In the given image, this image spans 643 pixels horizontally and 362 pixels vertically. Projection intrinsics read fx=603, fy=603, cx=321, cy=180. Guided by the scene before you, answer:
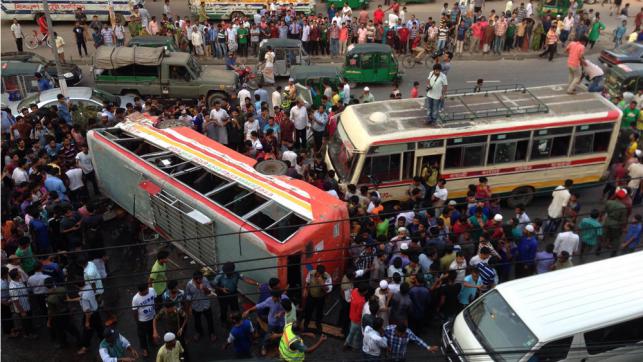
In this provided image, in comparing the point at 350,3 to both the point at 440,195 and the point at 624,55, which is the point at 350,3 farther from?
the point at 440,195

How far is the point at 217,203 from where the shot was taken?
37.7 ft

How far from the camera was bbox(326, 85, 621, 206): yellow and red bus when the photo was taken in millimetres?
13273

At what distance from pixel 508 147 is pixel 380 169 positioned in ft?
9.90

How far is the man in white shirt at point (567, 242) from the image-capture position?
1116cm

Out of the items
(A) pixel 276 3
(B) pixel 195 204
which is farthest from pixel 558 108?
(A) pixel 276 3

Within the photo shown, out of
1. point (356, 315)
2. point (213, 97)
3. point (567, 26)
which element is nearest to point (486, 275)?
point (356, 315)

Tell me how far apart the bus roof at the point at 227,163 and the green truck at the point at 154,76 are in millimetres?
4939

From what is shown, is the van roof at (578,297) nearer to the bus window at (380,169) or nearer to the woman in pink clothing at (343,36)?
the bus window at (380,169)

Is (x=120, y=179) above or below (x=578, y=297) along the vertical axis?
below

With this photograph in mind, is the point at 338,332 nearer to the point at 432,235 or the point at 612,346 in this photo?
the point at 432,235

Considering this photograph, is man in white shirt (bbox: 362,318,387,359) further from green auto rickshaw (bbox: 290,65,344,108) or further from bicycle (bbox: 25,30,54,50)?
bicycle (bbox: 25,30,54,50)

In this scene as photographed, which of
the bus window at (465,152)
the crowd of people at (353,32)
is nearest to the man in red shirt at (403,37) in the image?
the crowd of people at (353,32)

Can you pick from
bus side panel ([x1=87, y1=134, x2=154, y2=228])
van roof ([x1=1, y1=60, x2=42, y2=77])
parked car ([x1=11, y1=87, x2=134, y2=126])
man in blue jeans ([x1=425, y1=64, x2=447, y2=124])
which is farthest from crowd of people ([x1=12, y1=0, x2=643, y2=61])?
bus side panel ([x1=87, y1=134, x2=154, y2=228])

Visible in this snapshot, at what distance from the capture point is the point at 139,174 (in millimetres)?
12828
